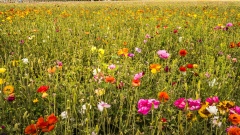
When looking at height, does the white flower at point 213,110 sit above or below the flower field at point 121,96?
above

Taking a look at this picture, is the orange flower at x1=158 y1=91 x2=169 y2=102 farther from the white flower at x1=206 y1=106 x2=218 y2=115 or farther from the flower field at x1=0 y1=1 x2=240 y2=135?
the white flower at x1=206 y1=106 x2=218 y2=115

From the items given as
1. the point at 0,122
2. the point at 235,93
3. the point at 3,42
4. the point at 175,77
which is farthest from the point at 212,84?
the point at 3,42

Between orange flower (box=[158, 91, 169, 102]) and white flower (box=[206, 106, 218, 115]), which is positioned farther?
orange flower (box=[158, 91, 169, 102])

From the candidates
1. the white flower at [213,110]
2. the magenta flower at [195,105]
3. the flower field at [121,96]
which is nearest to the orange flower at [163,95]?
the flower field at [121,96]

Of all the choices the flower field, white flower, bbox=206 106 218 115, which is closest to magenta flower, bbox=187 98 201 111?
the flower field

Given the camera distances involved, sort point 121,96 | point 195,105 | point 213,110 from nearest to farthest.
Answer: point 213,110 → point 195,105 → point 121,96

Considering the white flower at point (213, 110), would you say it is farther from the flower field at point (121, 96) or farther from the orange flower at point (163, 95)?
the orange flower at point (163, 95)

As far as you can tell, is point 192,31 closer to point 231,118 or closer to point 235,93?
point 235,93

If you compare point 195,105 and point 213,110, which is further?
point 195,105

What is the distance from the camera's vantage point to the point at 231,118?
1239 millimetres

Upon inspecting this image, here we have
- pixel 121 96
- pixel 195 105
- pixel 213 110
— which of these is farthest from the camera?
pixel 121 96

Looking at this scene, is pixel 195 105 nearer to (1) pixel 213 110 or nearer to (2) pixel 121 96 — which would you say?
(1) pixel 213 110

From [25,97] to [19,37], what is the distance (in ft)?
7.48

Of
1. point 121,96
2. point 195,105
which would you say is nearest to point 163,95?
point 195,105
